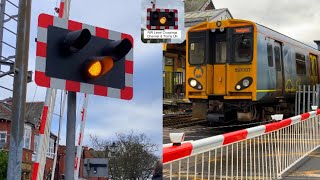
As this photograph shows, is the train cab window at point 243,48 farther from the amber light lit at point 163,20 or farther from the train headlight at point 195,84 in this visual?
the amber light lit at point 163,20

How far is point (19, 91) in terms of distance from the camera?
3432 millimetres

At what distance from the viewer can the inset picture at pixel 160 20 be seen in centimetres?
221

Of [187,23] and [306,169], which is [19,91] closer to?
[187,23]

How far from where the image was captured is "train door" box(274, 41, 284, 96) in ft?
32.7

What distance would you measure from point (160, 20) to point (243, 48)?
690 centimetres

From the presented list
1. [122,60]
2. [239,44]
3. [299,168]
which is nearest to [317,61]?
[239,44]

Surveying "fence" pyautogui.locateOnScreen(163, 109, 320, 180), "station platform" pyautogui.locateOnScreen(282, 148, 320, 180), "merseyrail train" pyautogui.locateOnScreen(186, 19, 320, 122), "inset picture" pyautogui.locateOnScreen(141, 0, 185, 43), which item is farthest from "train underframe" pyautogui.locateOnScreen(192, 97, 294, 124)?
"inset picture" pyautogui.locateOnScreen(141, 0, 185, 43)

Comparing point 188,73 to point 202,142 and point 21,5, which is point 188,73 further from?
point 202,142

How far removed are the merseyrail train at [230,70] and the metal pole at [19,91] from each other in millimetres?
5186

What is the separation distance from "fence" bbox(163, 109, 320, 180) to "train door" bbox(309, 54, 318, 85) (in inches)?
197

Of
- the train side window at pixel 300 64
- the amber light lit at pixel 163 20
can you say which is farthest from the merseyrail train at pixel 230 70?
the amber light lit at pixel 163 20

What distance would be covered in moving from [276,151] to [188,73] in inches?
156

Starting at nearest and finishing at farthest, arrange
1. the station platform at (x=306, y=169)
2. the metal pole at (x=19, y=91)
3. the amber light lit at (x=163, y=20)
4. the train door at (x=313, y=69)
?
1. the amber light lit at (x=163, y=20)
2. the metal pole at (x=19, y=91)
3. the station platform at (x=306, y=169)
4. the train door at (x=313, y=69)

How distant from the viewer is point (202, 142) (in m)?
2.57
